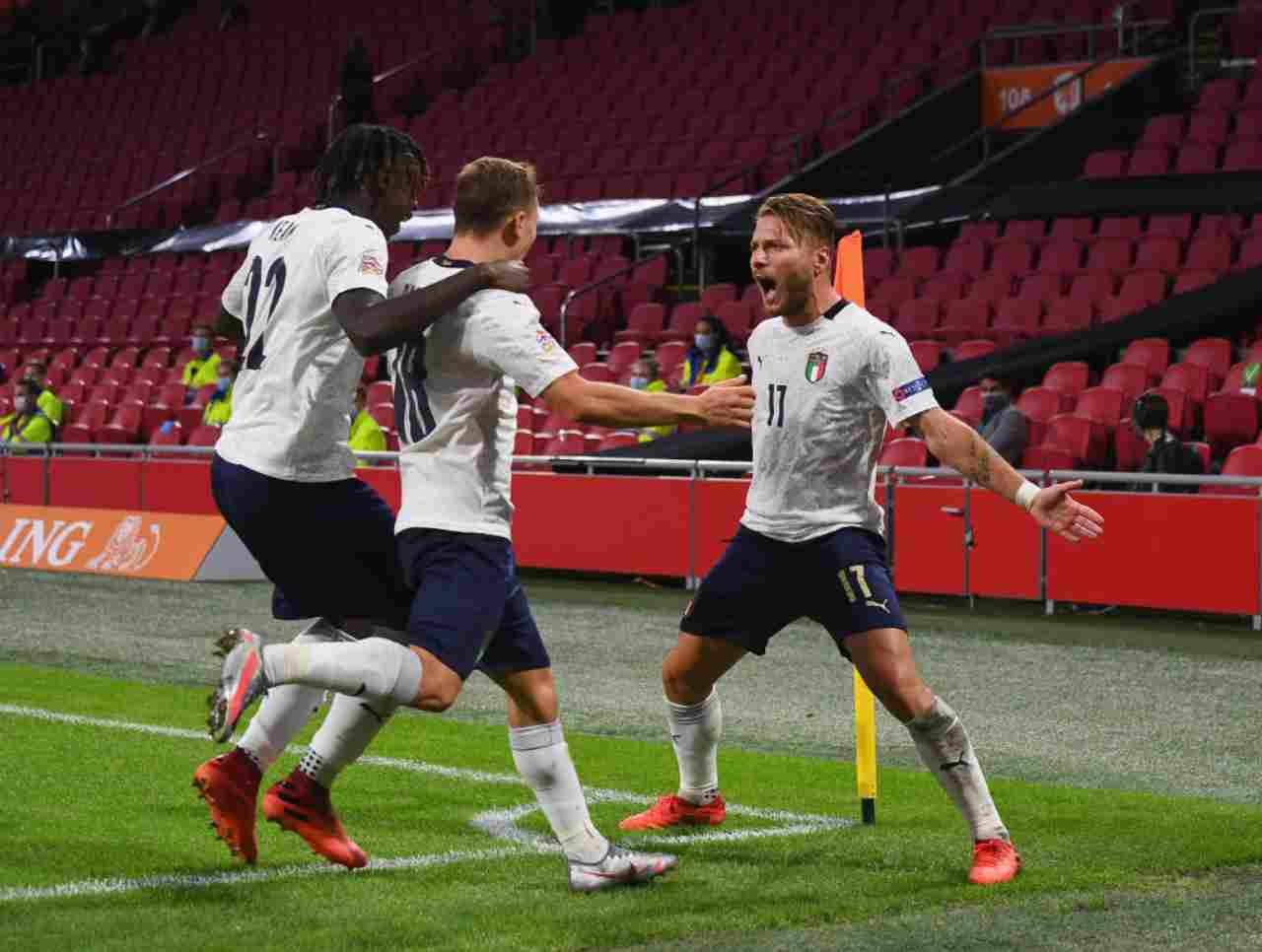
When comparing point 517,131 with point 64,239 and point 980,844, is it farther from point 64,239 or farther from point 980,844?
point 980,844

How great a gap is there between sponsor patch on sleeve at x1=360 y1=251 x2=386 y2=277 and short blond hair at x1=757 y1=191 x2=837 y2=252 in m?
1.27

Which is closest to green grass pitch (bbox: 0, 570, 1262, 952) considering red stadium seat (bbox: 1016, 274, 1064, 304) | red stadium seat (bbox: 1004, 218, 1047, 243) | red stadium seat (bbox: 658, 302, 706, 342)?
red stadium seat (bbox: 1016, 274, 1064, 304)

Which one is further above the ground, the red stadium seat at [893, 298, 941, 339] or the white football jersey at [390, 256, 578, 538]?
the white football jersey at [390, 256, 578, 538]

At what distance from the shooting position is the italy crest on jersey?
245 inches

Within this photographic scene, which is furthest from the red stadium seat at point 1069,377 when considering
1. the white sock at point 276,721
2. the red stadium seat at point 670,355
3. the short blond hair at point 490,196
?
the short blond hair at point 490,196

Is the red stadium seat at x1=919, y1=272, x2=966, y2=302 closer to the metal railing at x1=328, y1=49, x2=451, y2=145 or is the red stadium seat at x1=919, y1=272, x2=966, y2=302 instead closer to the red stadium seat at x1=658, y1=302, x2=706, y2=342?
the red stadium seat at x1=658, y1=302, x2=706, y2=342

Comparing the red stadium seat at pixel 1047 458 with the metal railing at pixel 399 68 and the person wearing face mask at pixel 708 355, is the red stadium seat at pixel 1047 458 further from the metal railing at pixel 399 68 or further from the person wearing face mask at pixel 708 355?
the metal railing at pixel 399 68

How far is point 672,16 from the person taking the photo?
30109mm

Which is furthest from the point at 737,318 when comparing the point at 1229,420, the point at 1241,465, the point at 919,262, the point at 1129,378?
the point at 1241,465

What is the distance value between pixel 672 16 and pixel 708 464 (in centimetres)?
1590

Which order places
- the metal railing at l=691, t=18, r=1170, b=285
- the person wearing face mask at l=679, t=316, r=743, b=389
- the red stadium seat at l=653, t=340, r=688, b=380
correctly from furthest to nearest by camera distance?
the metal railing at l=691, t=18, r=1170, b=285 < the red stadium seat at l=653, t=340, r=688, b=380 < the person wearing face mask at l=679, t=316, r=743, b=389

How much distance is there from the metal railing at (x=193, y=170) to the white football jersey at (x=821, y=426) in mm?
26464

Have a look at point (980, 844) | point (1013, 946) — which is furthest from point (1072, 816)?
point (1013, 946)

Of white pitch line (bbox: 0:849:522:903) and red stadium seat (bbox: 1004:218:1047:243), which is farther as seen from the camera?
red stadium seat (bbox: 1004:218:1047:243)
